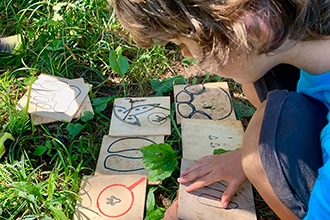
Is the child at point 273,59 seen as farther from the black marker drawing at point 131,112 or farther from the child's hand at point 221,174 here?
the black marker drawing at point 131,112

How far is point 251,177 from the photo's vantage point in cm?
121

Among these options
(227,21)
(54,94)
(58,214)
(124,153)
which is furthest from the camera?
(54,94)

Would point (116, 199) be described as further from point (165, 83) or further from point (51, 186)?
point (165, 83)

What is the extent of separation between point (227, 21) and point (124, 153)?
693 mm

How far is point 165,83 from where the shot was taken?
1.82m

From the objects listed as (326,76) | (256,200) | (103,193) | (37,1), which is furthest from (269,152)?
(37,1)

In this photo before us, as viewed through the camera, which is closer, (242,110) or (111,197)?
(111,197)

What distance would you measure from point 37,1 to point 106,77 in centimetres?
53

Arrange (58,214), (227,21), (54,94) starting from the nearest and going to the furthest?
(227,21) < (58,214) < (54,94)

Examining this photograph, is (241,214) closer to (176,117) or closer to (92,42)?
(176,117)

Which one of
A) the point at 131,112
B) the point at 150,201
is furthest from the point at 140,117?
the point at 150,201

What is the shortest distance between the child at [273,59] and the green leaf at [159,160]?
0.28 metres

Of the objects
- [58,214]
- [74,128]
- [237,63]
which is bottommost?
[58,214]

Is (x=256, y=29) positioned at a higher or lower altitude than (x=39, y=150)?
higher
